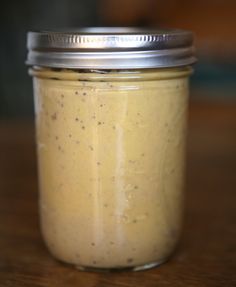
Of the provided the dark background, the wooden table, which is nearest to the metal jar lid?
the wooden table

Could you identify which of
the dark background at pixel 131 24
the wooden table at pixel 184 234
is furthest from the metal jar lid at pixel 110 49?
the dark background at pixel 131 24

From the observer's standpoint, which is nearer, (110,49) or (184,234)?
(110,49)

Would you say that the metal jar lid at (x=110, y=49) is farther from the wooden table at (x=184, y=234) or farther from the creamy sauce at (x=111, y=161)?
the wooden table at (x=184, y=234)

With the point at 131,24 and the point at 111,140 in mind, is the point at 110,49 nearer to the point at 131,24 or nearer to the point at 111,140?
the point at 111,140

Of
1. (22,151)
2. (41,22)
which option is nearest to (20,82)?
(41,22)

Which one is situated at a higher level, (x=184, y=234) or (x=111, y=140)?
(x=111, y=140)

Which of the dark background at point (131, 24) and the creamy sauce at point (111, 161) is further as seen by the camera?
the dark background at point (131, 24)

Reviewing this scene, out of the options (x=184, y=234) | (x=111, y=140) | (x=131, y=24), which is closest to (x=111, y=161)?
(x=111, y=140)
